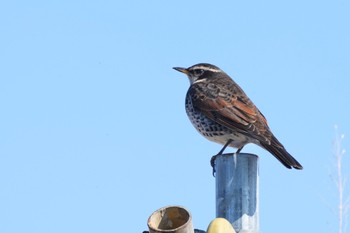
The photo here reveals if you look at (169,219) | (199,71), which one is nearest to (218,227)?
(169,219)

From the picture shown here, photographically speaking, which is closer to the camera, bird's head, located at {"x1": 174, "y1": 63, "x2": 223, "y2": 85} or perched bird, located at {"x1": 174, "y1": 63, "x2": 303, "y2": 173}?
perched bird, located at {"x1": 174, "y1": 63, "x2": 303, "y2": 173}

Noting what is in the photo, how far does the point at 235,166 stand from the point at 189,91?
510 cm

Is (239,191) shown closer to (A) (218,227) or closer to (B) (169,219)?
(B) (169,219)

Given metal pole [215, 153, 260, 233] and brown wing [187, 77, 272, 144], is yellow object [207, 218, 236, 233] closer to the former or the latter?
metal pole [215, 153, 260, 233]

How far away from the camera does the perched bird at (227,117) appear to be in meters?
9.24

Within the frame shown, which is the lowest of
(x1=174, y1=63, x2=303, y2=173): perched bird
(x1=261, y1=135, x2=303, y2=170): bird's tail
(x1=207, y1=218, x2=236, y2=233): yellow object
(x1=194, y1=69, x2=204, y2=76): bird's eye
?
(x1=207, y1=218, x2=236, y2=233): yellow object

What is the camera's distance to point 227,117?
9.73 m

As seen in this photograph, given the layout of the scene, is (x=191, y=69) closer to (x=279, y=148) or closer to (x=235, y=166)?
(x=279, y=148)

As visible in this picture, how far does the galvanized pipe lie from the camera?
14.5ft

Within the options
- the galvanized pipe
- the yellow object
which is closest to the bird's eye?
the galvanized pipe

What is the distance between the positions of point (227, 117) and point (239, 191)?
426 cm

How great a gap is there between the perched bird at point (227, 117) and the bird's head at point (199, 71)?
15.0 inches

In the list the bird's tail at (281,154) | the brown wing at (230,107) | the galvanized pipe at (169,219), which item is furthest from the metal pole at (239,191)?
the brown wing at (230,107)

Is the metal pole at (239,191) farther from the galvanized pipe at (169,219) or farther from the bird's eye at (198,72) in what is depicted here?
the bird's eye at (198,72)
